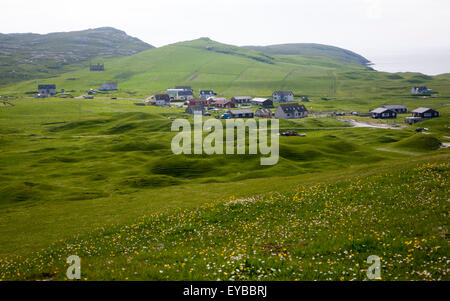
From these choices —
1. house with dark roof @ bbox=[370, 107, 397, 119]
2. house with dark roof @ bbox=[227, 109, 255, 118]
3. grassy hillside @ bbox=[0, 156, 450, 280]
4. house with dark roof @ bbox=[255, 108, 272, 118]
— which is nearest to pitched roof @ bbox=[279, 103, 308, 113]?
house with dark roof @ bbox=[255, 108, 272, 118]

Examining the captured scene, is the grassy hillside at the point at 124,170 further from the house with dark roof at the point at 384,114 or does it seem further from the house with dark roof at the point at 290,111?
the house with dark roof at the point at 384,114

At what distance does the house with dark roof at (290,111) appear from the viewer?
193m

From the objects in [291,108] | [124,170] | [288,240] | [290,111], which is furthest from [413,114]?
[288,240]

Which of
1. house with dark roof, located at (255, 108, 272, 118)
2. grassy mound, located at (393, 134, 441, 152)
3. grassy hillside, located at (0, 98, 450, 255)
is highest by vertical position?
house with dark roof, located at (255, 108, 272, 118)

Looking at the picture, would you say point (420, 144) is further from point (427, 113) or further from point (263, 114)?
point (263, 114)

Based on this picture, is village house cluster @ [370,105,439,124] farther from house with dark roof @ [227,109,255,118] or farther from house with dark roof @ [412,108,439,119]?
house with dark roof @ [227,109,255,118]

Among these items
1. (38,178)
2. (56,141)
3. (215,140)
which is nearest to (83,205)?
(38,178)

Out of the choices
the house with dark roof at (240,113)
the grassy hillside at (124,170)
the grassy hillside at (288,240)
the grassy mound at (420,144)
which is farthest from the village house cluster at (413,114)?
the grassy hillside at (288,240)

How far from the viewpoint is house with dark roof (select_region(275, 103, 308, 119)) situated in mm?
193375

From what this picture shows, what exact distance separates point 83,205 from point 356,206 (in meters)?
43.5

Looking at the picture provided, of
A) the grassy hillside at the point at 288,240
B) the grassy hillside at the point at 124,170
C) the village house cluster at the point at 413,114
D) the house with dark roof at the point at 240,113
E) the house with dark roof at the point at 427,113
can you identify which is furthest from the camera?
the house with dark roof at the point at 240,113

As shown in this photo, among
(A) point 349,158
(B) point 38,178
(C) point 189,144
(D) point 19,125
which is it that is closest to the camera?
(B) point 38,178
